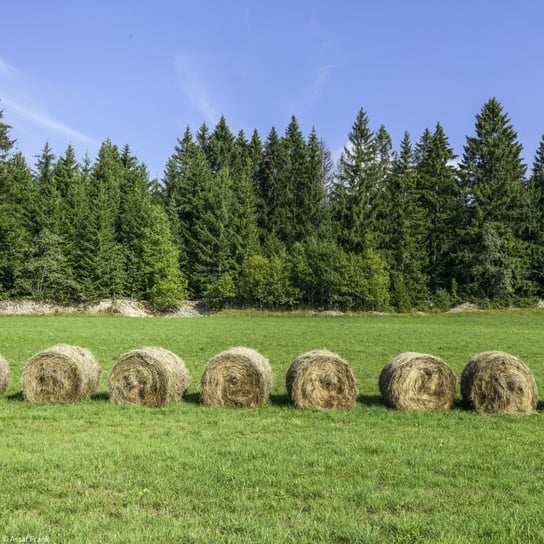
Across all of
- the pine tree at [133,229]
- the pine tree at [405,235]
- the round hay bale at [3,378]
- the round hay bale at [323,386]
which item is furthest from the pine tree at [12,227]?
the round hay bale at [323,386]

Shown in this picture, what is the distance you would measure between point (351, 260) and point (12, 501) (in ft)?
171

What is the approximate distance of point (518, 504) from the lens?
18.3 ft

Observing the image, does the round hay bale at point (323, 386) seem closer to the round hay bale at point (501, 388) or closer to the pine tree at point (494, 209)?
the round hay bale at point (501, 388)

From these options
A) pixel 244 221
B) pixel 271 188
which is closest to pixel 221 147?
pixel 271 188

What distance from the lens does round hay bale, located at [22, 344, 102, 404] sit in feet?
36.4

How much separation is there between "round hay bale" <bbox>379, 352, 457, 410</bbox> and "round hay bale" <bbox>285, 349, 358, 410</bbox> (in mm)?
929

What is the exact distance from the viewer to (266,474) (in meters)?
6.53

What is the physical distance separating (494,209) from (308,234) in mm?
23840

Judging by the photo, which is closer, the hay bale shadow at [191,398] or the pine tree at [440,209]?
the hay bale shadow at [191,398]

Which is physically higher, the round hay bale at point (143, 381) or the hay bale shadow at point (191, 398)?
the round hay bale at point (143, 381)

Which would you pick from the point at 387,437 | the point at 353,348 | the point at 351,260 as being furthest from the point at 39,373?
the point at 351,260

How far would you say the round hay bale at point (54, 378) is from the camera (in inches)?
437

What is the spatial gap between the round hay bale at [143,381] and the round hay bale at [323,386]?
281 cm

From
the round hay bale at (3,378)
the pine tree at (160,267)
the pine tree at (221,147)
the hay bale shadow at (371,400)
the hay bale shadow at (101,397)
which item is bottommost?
the hay bale shadow at (101,397)
